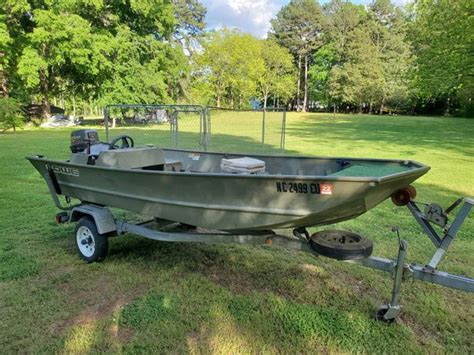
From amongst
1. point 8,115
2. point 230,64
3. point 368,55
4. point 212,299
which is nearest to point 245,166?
point 212,299

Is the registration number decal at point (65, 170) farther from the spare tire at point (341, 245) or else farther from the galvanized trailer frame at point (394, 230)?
the spare tire at point (341, 245)

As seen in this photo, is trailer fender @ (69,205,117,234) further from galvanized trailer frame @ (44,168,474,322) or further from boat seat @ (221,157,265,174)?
boat seat @ (221,157,265,174)

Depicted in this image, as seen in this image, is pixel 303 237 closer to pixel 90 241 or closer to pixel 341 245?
pixel 341 245

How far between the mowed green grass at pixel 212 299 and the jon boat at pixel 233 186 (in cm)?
70

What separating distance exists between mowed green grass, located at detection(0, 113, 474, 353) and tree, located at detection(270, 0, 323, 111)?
54825 millimetres

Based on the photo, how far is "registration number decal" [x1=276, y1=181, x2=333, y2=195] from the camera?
2557 mm

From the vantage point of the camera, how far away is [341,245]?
113 inches

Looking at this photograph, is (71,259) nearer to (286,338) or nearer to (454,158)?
(286,338)

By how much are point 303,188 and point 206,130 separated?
7.67 metres

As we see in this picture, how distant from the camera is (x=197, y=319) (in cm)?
303

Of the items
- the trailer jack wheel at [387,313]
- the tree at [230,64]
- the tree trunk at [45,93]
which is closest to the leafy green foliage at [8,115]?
the tree trunk at [45,93]

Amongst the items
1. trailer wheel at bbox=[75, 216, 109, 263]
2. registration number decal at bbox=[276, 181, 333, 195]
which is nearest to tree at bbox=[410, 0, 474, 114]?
registration number decal at bbox=[276, 181, 333, 195]

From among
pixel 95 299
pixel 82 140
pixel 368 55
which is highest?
pixel 368 55

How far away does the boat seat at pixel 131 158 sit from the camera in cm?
395
